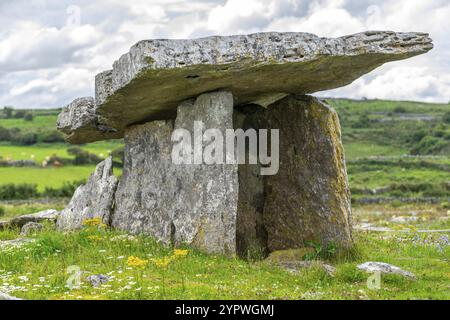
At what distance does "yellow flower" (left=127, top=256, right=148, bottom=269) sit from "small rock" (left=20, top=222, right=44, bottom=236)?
6.13 m

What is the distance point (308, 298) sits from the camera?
11898mm

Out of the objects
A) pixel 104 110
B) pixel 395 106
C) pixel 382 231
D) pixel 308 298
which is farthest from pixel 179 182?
pixel 395 106

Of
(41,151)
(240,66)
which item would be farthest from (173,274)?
(41,151)

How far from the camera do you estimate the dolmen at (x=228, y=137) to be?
49.3 feet

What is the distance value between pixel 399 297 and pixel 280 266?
3336mm

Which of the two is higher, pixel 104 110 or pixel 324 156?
pixel 104 110

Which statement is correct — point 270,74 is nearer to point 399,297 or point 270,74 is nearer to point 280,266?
point 280,266

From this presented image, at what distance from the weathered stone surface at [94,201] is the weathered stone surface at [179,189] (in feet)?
1.11

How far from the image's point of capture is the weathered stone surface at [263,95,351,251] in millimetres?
17703

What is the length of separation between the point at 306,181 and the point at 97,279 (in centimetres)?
684

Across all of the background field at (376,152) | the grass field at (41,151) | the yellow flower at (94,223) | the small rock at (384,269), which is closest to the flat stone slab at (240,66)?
the yellow flower at (94,223)

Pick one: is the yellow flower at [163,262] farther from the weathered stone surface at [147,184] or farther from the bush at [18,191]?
the bush at [18,191]

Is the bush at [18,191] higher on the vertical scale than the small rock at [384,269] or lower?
higher

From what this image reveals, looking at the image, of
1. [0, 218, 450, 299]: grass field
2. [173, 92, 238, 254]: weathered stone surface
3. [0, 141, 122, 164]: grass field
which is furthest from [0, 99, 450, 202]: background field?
[0, 218, 450, 299]: grass field
